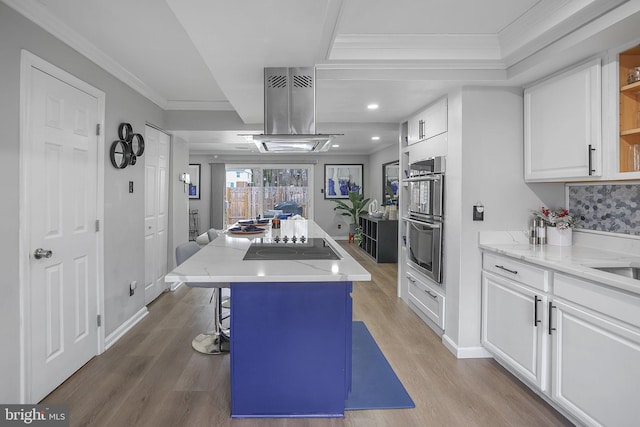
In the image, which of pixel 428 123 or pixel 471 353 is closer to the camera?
pixel 471 353

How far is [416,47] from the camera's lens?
2.70 metres

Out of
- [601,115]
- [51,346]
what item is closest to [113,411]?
[51,346]

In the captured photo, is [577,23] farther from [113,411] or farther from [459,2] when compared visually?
[113,411]

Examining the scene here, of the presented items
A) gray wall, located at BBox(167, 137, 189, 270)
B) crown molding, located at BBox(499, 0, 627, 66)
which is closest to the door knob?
gray wall, located at BBox(167, 137, 189, 270)

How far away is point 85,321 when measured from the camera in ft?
8.93

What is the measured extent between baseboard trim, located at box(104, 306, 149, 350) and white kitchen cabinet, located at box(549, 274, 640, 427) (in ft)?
10.4

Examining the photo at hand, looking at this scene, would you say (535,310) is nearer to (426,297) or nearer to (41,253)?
(426,297)

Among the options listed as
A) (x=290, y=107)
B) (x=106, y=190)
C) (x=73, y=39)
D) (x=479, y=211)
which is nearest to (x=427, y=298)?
(x=479, y=211)

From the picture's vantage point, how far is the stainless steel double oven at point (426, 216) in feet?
10.5

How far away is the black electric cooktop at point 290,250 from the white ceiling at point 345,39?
1.25 m

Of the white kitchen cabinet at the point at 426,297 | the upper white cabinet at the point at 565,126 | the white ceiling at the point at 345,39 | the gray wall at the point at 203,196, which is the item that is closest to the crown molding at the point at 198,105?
the white ceiling at the point at 345,39

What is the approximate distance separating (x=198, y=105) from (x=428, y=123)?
2.69 meters

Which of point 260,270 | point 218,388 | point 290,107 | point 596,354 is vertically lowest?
point 218,388

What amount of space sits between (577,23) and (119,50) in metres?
3.06
